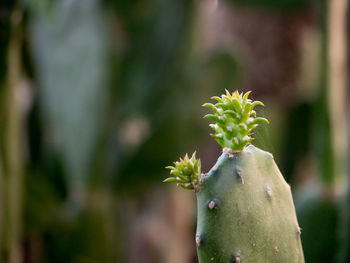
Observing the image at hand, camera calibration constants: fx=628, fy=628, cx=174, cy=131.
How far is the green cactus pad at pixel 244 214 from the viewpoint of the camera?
1.46ft

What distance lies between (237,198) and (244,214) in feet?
0.04

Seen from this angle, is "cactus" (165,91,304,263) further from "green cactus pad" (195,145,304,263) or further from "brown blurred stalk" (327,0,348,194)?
"brown blurred stalk" (327,0,348,194)

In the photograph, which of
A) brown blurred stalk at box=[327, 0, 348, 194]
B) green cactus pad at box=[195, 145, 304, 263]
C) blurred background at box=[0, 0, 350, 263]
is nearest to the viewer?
green cactus pad at box=[195, 145, 304, 263]

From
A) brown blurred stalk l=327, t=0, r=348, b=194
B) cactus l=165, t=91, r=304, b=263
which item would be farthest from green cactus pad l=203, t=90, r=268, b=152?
brown blurred stalk l=327, t=0, r=348, b=194

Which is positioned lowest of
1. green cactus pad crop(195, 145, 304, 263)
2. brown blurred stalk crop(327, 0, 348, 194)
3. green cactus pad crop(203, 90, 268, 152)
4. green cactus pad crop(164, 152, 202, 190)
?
green cactus pad crop(195, 145, 304, 263)

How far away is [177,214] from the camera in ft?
7.68

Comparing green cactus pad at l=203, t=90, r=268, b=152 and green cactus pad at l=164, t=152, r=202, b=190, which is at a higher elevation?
green cactus pad at l=203, t=90, r=268, b=152

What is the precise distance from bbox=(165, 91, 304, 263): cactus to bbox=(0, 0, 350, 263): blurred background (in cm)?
110

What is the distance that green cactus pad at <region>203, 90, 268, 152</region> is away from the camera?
1.47ft

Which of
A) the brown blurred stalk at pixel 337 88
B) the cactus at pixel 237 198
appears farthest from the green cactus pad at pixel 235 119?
the brown blurred stalk at pixel 337 88

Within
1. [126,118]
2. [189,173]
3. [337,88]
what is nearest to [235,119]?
[189,173]

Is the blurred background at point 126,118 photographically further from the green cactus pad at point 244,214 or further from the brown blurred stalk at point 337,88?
the green cactus pad at point 244,214

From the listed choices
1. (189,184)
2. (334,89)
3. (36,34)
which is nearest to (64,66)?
(36,34)

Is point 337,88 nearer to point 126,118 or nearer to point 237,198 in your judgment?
point 126,118
